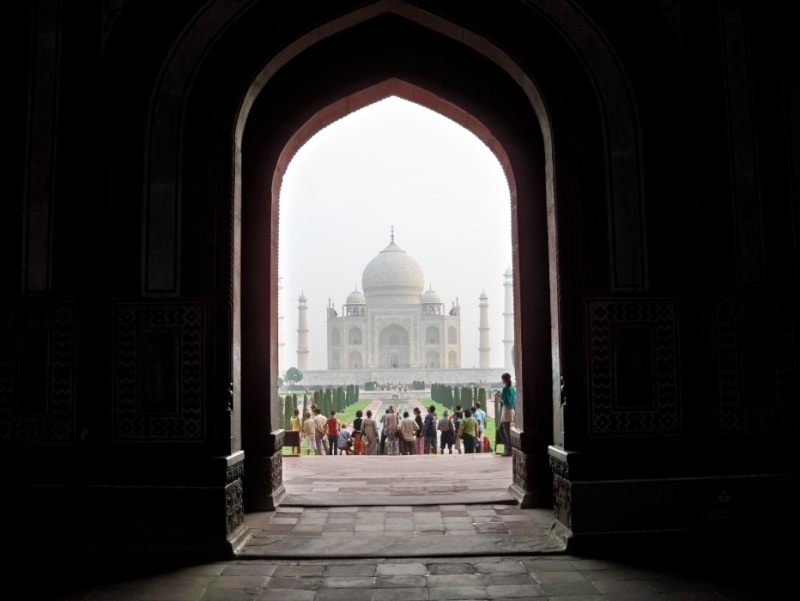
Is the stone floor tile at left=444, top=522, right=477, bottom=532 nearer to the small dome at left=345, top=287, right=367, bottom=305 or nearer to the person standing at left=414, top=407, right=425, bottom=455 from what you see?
the person standing at left=414, top=407, right=425, bottom=455

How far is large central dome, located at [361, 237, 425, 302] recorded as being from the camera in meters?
54.8

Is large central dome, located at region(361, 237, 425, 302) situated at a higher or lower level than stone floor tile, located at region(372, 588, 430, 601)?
higher

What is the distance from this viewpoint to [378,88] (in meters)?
5.71

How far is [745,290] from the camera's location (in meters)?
4.36

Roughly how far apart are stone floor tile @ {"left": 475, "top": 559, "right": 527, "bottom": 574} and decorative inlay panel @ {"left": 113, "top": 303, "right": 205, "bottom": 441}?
1.66 meters

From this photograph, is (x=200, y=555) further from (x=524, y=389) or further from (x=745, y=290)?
(x=745, y=290)

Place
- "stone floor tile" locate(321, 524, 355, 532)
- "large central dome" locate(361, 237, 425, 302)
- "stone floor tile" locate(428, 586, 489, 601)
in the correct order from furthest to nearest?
1. "large central dome" locate(361, 237, 425, 302)
2. "stone floor tile" locate(321, 524, 355, 532)
3. "stone floor tile" locate(428, 586, 489, 601)

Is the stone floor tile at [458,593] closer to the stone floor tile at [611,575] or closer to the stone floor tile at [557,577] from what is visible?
the stone floor tile at [557,577]

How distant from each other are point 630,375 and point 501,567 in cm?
128

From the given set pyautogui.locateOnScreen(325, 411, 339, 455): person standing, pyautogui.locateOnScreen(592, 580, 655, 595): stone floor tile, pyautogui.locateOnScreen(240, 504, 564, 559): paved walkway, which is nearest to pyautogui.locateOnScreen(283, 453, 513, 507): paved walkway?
pyautogui.locateOnScreen(240, 504, 564, 559): paved walkway

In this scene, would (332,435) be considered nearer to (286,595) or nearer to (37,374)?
(37,374)

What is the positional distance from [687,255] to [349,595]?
2603mm

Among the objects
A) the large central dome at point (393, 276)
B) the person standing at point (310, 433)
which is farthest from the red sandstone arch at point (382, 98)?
the large central dome at point (393, 276)

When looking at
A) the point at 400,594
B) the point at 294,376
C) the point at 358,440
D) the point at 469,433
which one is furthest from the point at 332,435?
the point at 294,376
